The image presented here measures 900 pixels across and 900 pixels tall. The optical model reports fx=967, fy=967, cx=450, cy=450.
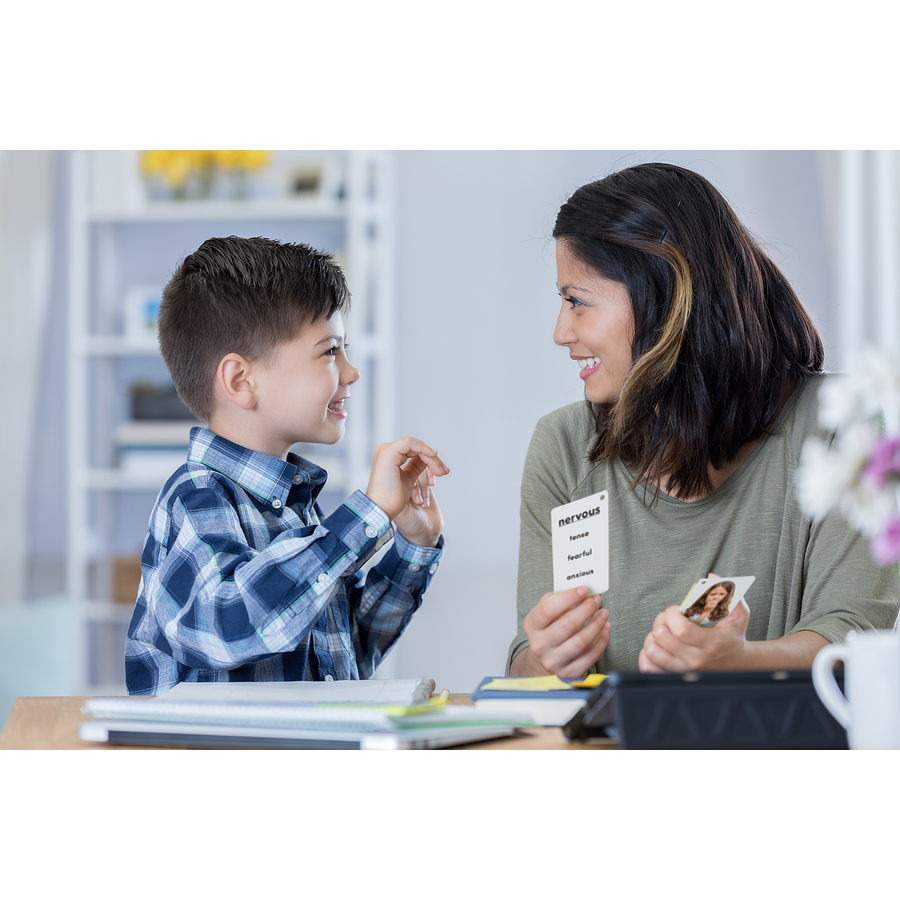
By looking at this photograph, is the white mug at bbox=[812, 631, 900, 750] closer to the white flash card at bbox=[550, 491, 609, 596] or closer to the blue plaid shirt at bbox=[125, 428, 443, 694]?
the white flash card at bbox=[550, 491, 609, 596]

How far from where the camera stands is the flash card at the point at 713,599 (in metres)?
0.95

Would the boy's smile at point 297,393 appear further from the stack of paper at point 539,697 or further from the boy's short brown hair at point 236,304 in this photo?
the stack of paper at point 539,697

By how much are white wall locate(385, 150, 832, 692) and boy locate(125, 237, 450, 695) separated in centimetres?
207

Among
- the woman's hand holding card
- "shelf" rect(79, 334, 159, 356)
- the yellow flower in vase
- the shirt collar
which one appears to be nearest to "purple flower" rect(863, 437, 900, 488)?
the woman's hand holding card

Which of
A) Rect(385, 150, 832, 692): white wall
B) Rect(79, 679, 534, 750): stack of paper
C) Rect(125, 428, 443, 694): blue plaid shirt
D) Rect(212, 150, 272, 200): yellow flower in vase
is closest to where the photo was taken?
Rect(79, 679, 534, 750): stack of paper

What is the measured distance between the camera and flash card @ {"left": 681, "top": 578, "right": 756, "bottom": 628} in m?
0.95

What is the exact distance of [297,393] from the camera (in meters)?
1.37

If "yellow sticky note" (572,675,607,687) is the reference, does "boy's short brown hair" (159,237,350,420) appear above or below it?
above

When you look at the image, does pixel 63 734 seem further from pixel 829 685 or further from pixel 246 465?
pixel 829 685

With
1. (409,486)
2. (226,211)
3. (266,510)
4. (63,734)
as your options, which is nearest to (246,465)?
(266,510)

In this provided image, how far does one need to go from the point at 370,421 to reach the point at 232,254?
6.57 ft

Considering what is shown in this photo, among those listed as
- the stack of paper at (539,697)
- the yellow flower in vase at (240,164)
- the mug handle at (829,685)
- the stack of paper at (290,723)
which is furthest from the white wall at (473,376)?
the mug handle at (829,685)
